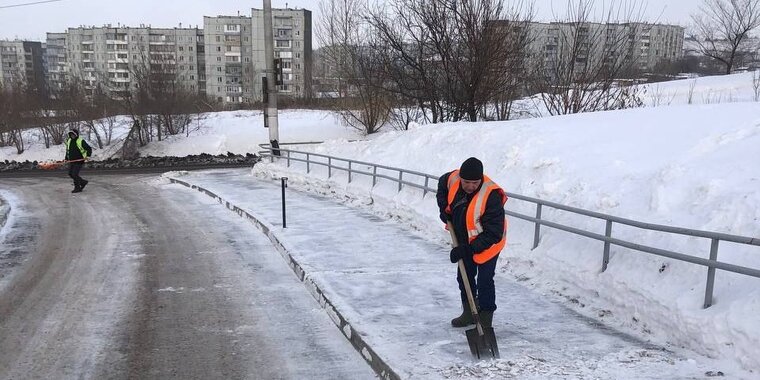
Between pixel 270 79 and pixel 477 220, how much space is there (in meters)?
14.5

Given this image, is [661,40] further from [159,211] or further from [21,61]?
[21,61]

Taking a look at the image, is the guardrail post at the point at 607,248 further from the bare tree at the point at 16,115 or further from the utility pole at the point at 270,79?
the bare tree at the point at 16,115

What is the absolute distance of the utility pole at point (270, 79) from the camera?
57.8 ft

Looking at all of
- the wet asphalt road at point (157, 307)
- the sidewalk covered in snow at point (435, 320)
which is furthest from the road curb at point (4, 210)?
the sidewalk covered in snow at point (435, 320)

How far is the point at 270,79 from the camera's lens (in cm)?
1797

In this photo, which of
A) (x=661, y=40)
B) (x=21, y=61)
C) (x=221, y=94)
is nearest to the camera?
(x=661, y=40)

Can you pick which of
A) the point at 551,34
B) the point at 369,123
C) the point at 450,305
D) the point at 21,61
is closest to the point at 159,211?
the point at 450,305

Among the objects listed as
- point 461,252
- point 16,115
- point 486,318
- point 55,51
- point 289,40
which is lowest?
point 486,318

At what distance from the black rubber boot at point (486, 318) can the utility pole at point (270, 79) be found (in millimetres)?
13919

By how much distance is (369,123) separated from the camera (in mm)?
30109

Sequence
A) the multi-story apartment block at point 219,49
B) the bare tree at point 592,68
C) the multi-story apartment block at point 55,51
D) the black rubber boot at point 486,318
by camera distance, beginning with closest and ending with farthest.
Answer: the black rubber boot at point 486,318
the bare tree at point 592,68
the multi-story apartment block at point 219,49
the multi-story apartment block at point 55,51

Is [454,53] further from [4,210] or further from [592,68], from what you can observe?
[4,210]

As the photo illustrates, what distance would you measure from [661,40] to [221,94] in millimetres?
58606

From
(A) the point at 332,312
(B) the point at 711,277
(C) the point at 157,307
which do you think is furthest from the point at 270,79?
(B) the point at 711,277
